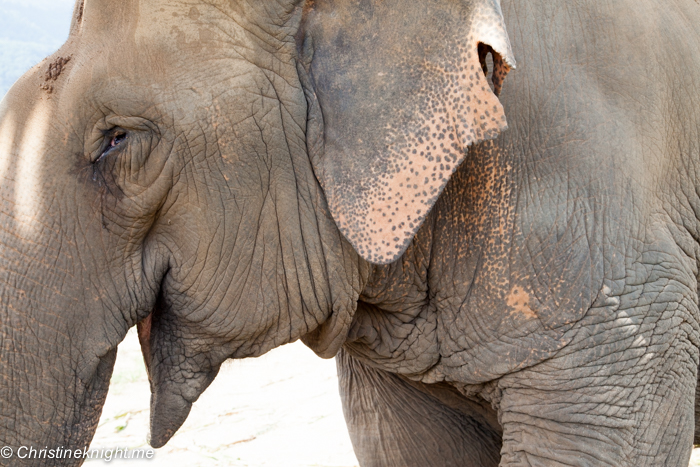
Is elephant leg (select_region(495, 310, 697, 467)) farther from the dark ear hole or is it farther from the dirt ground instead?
the dirt ground

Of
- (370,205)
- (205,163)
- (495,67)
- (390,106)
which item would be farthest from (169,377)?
(495,67)

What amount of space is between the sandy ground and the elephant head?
67.1 inches

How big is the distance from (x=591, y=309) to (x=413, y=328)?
0.50 meters

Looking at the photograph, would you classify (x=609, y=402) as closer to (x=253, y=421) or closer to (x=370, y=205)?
(x=370, y=205)

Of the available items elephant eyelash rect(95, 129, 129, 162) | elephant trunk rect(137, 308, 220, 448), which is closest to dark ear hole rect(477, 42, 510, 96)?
elephant eyelash rect(95, 129, 129, 162)

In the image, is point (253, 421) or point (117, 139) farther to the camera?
point (253, 421)

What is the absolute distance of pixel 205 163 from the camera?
6.15 feet

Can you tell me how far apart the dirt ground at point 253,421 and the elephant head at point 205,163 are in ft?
5.66

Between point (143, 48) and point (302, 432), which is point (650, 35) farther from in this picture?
point (302, 432)

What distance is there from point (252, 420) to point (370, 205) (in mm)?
3019

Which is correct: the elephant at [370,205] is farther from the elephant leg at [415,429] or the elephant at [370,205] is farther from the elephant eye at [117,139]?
the elephant leg at [415,429]

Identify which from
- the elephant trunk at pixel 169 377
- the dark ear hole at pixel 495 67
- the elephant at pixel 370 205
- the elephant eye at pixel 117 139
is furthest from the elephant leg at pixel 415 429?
the elephant eye at pixel 117 139

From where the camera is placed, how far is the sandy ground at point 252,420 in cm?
409

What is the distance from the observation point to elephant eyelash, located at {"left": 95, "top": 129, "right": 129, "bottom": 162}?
184cm
